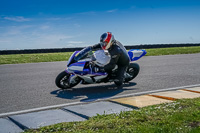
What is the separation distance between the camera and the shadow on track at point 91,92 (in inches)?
258

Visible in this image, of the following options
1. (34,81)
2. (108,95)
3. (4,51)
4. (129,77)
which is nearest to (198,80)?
(129,77)

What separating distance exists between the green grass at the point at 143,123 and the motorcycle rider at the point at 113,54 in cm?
262

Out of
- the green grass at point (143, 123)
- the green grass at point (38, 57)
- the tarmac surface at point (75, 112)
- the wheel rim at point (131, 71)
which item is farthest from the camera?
the green grass at point (38, 57)

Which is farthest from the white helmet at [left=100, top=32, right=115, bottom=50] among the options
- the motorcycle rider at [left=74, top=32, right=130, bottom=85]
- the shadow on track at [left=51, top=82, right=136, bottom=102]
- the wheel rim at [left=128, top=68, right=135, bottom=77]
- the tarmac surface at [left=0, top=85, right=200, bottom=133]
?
the tarmac surface at [left=0, top=85, right=200, bottom=133]

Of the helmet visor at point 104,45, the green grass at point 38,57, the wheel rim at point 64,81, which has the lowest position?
the wheel rim at point 64,81

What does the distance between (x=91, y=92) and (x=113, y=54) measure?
3.78 feet

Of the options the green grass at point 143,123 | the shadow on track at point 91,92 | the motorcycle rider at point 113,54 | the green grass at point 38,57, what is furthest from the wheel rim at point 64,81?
the green grass at point 38,57

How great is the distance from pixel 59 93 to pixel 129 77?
2.19 m

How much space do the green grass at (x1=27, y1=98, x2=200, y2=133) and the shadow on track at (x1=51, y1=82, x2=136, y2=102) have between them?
5.77ft

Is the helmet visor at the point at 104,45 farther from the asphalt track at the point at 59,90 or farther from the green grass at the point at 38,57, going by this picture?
the green grass at the point at 38,57

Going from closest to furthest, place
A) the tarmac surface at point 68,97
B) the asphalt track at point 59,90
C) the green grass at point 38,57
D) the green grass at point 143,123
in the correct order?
the green grass at point 143,123 < the tarmac surface at point 68,97 < the asphalt track at point 59,90 < the green grass at point 38,57

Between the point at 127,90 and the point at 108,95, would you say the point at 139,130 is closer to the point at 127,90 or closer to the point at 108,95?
the point at 108,95

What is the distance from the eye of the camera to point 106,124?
415cm

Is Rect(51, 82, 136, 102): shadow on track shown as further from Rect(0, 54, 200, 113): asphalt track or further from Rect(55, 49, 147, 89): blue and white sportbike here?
Rect(55, 49, 147, 89): blue and white sportbike
